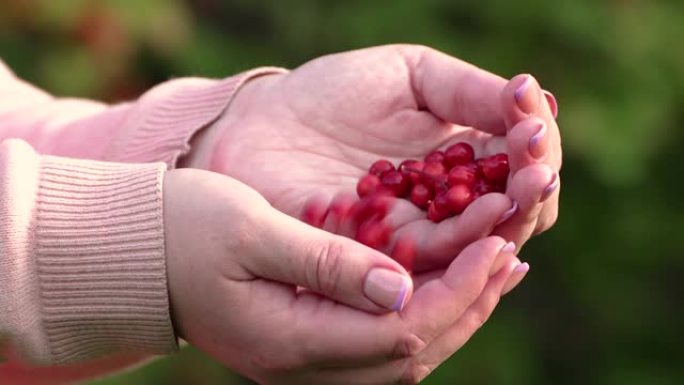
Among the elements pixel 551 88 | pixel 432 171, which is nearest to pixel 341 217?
pixel 432 171

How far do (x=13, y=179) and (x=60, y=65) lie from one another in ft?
5.31

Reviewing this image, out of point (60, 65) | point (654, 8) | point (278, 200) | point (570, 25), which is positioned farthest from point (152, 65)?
point (278, 200)

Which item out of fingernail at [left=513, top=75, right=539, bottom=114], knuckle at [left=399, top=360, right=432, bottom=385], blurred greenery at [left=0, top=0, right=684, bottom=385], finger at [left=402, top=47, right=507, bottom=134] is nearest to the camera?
knuckle at [left=399, top=360, right=432, bottom=385]

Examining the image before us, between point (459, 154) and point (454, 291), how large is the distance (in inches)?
14.1

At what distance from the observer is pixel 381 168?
182cm

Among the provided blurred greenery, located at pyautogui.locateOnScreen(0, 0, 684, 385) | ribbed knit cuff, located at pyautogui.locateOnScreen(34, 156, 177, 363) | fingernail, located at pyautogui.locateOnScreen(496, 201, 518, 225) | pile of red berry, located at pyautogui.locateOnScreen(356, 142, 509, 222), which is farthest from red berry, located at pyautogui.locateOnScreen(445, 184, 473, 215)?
blurred greenery, located at pyautogui.locateOnScreen(0, 0, 684, 385)

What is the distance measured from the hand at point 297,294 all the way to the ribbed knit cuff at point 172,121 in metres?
0.35

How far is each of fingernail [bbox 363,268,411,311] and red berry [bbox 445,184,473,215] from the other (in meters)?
0.24

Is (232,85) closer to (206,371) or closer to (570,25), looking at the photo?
(570,25)

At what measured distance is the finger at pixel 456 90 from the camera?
5.67 feet

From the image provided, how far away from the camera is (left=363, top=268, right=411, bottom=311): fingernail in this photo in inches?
55.3

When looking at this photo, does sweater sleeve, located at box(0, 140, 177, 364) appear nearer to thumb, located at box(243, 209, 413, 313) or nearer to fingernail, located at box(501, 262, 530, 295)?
thumb, located at box(243, 209, 413, 313)

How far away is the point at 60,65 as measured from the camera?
10.3 ft

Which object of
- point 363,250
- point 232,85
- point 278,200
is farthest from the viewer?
point 232,85
